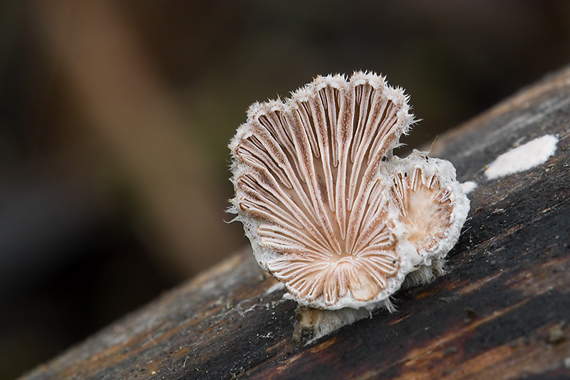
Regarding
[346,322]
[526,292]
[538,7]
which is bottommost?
[526,292]

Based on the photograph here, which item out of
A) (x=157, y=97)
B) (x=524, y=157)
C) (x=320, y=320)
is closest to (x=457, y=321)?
(x=320, y=320)

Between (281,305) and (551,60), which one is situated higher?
(551,60)

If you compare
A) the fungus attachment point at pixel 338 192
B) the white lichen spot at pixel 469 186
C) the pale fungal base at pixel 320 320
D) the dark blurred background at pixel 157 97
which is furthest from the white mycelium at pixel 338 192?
the dark blurred background at pixel 157 97

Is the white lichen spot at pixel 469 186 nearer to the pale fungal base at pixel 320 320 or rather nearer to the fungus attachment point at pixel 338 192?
the fungus attachment point at pixel 338 192

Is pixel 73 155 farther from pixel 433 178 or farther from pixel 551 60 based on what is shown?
pixel 551 60

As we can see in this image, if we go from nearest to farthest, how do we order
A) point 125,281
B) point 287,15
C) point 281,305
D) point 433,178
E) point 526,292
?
1. point 526,292
2. point 433,178
3. point 281,305
4. point 125,281
5. point 287,15

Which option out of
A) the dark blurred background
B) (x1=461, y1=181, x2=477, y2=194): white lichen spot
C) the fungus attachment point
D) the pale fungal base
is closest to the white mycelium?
the fungus attachment point

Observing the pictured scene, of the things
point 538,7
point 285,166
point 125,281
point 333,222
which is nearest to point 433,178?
point 333,222
